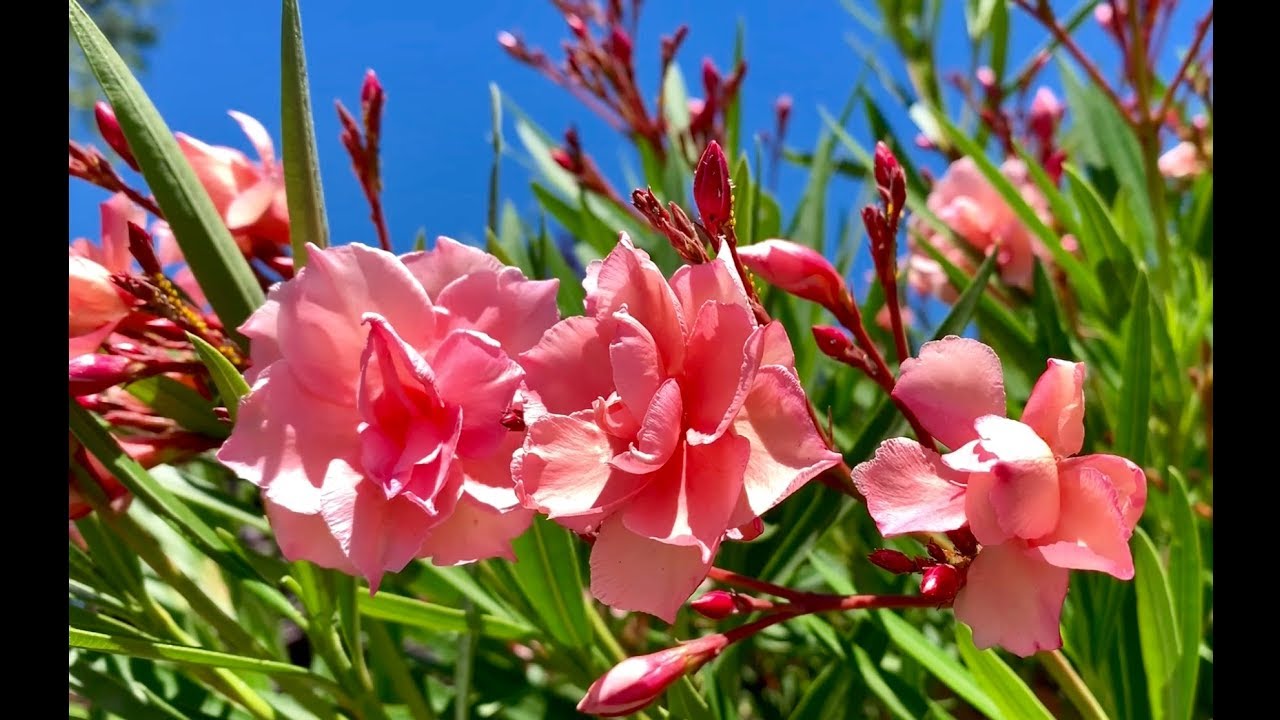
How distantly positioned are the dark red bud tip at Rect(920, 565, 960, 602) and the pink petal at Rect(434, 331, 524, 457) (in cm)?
23

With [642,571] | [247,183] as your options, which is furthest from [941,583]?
[247,183]

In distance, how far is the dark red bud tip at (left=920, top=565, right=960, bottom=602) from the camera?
18.1 inches

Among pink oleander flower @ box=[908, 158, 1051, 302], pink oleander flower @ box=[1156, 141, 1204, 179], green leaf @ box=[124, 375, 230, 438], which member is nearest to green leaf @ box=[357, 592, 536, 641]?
green leaf @ box=[124, 375, 230, 438]

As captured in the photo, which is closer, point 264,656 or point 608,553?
point 608,553

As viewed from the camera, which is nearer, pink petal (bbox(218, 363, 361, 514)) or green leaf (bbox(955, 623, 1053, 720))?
pink petal (bbox(218, 363, 361, 514))

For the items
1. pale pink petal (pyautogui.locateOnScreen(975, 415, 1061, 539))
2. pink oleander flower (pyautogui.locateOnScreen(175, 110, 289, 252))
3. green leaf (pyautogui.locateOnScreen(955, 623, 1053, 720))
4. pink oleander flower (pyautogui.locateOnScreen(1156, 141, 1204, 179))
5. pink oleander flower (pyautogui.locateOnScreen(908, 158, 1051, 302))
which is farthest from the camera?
pink oleander flower (pyautogui.locateOnScreen(1156, 141, 1204, 179))

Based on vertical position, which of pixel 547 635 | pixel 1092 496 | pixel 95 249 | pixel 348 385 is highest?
pixel 95 249

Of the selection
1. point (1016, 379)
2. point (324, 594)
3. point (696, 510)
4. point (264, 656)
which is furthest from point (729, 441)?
point (1016, 379)

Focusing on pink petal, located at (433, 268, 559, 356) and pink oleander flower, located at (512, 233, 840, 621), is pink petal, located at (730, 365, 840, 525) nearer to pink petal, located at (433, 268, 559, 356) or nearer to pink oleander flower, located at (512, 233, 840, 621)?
pink oleander flower, located at (512, 233, 840, 621)

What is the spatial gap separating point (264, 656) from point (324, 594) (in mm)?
106

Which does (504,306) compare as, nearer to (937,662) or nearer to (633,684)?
(633,684)

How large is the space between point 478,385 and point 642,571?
A: 0.45 ft

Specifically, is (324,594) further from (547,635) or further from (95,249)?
(95,249)
